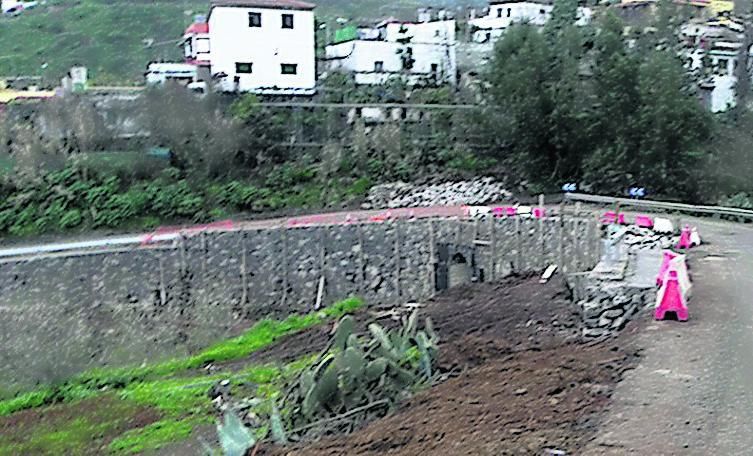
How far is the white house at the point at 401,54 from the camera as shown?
1496 inches

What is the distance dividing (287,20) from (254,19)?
141 centimetres

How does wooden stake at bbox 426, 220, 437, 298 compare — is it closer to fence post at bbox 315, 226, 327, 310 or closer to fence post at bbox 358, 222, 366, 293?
fence post at bbox 358, 222, 366, 293

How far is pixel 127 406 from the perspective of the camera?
641 inches

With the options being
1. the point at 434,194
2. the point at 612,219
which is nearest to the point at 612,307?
the point at 612,219

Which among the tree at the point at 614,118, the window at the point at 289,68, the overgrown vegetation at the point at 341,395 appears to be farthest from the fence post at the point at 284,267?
the window at the point at 289,68

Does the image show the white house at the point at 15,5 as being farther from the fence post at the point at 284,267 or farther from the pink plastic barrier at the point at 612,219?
the pink plastic barrier at the point at 612,219

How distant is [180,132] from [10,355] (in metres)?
12.2

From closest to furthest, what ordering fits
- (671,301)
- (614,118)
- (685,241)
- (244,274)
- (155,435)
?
(671,301) < (155,435) < (685,241) < (244,274) < (614,118)

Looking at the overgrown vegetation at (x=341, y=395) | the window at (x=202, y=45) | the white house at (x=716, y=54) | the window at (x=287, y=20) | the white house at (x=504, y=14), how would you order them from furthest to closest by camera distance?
the white house at (x=504, y=14) < the white house at (x=716, y=54) < the window at (x=202, y=45) < the window at (x=287, y=20) < the overgrown vegetation at (x=341, y=395)

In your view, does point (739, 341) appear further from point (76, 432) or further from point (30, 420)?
point (30, 420)

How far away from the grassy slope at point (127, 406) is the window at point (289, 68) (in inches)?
699

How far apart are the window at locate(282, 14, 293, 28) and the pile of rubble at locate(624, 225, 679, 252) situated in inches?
757

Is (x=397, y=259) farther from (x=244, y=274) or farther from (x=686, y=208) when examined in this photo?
(x=686, y=208)

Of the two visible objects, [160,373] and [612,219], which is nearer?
[160,373]
